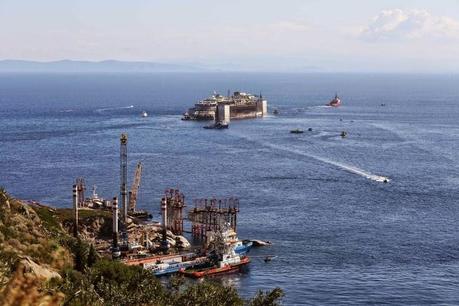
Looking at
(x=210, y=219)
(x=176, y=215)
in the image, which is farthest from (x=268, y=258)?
(x=176, y=215)

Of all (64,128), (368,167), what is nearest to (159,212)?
→ (368,167)

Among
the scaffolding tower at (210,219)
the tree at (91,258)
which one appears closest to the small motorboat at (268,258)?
the scaffolding tower at (210,219)

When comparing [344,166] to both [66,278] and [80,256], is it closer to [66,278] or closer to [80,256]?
Result: [80,256]

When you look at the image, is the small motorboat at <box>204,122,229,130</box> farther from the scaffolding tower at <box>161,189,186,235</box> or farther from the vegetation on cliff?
the vegetation on cliff

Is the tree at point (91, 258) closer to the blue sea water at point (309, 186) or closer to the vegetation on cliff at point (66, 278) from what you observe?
the vegetation on cliff at point (66, 278)

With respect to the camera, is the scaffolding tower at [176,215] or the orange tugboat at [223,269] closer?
the orange tugboat at [223,269]

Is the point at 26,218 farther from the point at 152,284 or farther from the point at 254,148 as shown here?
the point at 254,148

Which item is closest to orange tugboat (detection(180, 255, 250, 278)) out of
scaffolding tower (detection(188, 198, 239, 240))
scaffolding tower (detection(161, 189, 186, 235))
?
scaffolding tower (detection(188, 198, 239, 240))
